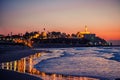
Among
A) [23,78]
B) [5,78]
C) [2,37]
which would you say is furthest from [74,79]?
[2,37]

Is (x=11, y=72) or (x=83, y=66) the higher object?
(x=11, y=72)

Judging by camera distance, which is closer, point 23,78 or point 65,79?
point 23,78

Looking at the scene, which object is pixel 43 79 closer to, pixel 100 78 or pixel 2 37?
pixel 100 78

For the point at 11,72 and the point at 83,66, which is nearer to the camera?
the point at 11,72

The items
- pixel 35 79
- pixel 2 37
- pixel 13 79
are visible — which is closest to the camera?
pixel 13 79

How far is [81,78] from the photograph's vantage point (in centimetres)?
1798

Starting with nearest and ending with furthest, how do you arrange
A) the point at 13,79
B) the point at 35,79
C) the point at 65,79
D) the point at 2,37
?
the point at 13,79, the point at 35,79, the point at 65,79, the point at 2,37

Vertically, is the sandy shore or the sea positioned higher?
the sandy shore

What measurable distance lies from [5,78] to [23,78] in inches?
43.8

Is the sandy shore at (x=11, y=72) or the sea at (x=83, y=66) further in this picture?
the sea at (x=83, y=66)

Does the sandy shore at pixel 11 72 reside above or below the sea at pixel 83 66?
above

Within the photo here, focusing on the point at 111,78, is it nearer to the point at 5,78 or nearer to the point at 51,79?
the point at 51,79

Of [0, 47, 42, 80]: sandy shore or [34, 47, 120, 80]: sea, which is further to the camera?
[34, 47, 120, 80]: sea

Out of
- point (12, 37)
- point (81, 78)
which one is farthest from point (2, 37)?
point (81, 78)
